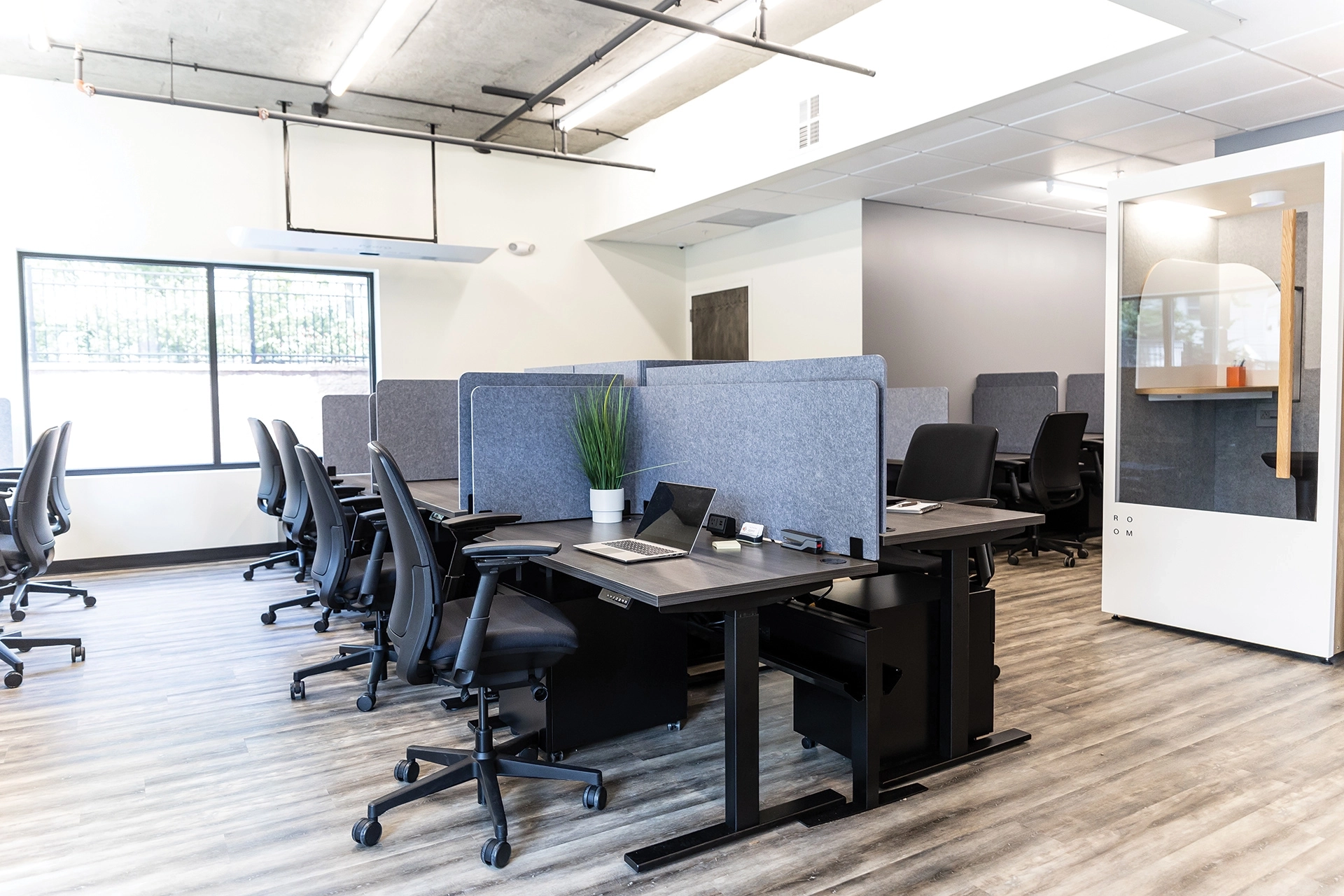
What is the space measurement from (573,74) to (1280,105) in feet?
11.2

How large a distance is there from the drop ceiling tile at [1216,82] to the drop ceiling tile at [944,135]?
1.98 ft

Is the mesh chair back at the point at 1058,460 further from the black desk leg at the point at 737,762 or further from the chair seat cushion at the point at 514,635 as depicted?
the chair seat cushion at the point at 514,635

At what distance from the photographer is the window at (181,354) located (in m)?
4.96

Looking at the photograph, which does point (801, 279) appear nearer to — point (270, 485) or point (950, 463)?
point (950, 463)

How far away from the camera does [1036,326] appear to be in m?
6.32

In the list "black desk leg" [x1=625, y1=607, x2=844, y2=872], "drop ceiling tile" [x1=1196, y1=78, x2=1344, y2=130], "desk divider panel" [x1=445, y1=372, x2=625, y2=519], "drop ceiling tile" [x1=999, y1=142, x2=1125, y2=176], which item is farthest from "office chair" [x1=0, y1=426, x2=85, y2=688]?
"drop ceiling tile" [x1=1196, y1=78, x2=1344, y2=130]

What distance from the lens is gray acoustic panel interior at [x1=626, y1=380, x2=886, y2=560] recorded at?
1.92 m

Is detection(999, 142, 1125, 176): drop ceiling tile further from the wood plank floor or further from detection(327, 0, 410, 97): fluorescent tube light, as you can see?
detection(327, 0, 410, 97): fluorescent tube light

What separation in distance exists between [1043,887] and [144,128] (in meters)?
5.65

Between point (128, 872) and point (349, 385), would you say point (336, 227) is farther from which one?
point (128, 872)

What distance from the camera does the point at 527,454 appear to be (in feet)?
8.29

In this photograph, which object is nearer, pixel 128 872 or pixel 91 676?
pixel 128 872

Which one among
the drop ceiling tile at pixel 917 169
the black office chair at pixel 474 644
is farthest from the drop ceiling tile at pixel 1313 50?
the black office chair at pixel 474 644

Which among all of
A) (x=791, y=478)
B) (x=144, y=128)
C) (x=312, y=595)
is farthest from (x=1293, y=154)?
(x=144, y=128)
